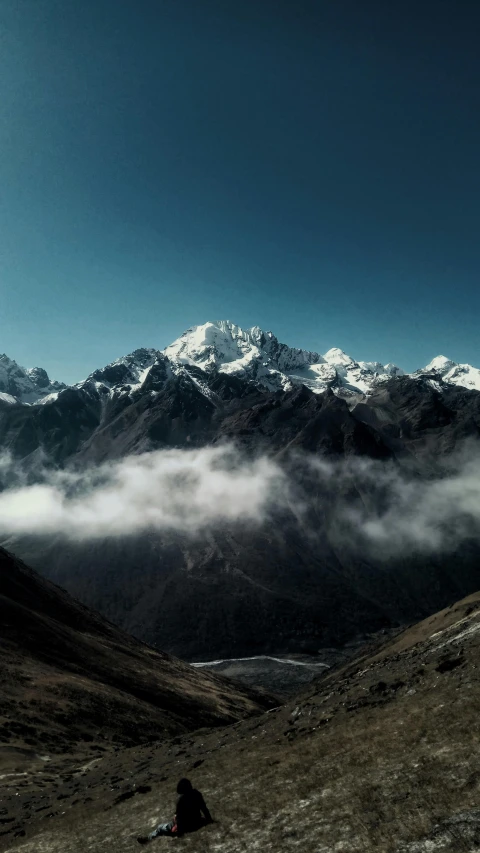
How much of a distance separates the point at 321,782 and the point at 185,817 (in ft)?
22.5

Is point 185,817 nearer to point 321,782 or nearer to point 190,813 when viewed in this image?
point 190,813

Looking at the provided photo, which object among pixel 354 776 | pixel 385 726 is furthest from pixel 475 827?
pixel 385 726

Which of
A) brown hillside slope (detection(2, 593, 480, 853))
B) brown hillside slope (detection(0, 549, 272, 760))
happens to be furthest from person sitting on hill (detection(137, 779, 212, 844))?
brown hillside slope (detection(0, 549, 272, 760))

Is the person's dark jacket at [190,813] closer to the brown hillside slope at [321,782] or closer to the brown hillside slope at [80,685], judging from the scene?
the brown hillside slope at [321,782]

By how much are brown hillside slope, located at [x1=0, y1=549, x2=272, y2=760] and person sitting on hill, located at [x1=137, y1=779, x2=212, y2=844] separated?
4311cm

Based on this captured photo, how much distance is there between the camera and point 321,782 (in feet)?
87.6

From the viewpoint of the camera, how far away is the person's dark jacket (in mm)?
25156

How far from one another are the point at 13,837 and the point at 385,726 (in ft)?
80.9

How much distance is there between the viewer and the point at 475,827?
1883 centimetres

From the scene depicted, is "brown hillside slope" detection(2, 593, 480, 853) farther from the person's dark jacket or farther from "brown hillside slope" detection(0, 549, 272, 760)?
"brown hillside slope" detection(0, 549, 272, 760)

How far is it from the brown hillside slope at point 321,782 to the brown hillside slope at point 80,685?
A: 26721 mm

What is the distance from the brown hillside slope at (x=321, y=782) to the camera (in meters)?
21.0

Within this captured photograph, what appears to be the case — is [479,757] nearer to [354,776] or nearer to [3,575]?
[354,776]

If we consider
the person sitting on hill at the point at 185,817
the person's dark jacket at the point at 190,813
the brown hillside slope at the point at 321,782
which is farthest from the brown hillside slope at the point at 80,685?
the person's dark jacket at the point at 190,813
